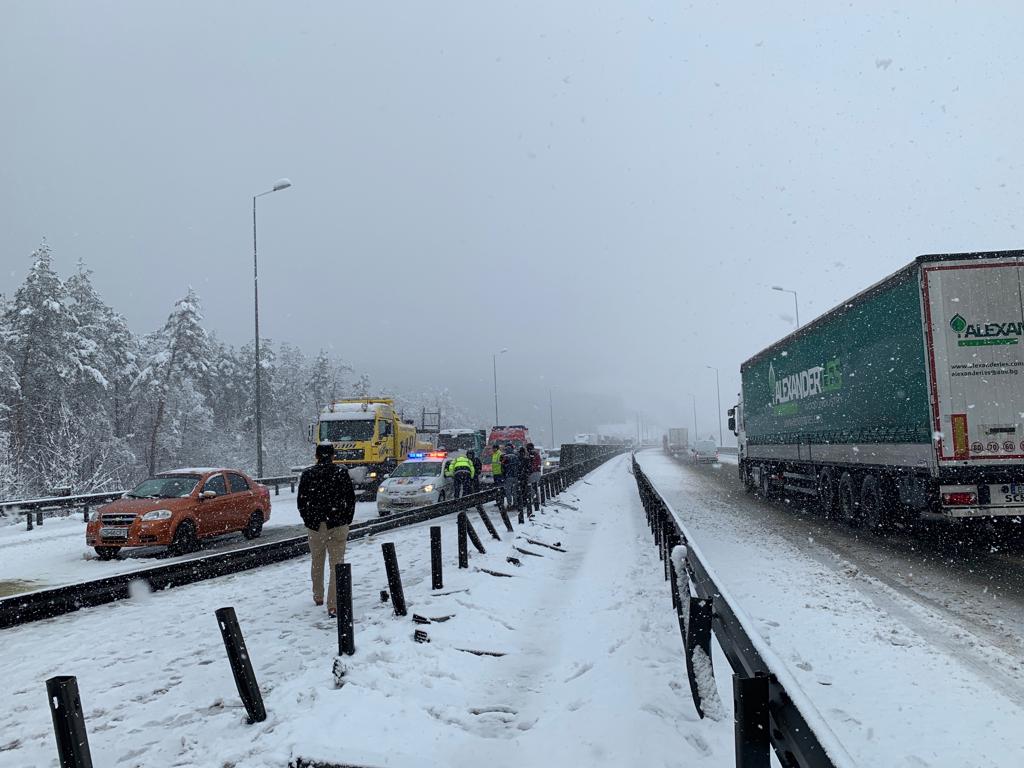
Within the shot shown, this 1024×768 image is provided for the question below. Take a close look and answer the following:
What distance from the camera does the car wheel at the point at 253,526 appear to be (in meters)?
14.6

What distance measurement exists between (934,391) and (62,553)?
16.7 meters

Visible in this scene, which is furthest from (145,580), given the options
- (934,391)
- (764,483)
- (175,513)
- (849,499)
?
(764,483)

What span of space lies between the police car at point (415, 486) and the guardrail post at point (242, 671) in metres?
12.2

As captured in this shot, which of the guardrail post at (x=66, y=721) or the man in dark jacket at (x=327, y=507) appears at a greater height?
the man in dark jacket at (x=327, y=507)

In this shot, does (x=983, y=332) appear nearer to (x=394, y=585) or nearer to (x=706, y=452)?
(x=394, y=585)

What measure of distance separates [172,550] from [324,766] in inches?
394

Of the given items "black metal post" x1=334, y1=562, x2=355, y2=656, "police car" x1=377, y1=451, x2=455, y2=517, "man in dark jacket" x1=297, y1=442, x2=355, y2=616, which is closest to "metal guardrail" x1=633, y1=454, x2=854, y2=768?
"black metal post" x1=334, y1=562, x2=355, y2=656

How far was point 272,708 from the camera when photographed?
15.5 ft

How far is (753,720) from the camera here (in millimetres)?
2887

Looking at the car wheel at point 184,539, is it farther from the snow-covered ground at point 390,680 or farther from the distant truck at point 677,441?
the distant truck at point 677,441

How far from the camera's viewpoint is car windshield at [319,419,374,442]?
23828 mm

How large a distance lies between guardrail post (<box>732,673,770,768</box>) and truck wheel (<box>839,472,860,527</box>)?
1160cm

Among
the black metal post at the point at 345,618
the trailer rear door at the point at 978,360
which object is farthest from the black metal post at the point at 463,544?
the trailer rear door at the point at 978,360

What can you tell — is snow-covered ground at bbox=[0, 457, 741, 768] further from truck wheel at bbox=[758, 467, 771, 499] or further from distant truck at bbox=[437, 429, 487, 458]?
distant truck at bbox=[437, 429, 487, 458]
